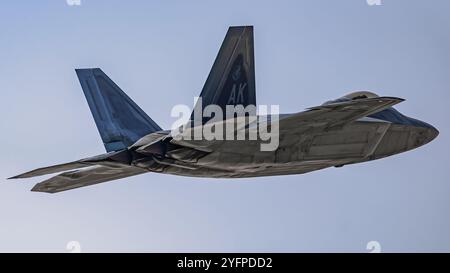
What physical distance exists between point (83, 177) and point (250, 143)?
6.82 meters

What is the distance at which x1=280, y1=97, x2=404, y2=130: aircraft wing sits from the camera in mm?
26516

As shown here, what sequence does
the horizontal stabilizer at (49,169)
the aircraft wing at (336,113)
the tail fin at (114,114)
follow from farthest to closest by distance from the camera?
1. the tail fin at (114,114)
2. the horizontal stabilizer at (49,169)
3. the aircraft wing at (336,113)

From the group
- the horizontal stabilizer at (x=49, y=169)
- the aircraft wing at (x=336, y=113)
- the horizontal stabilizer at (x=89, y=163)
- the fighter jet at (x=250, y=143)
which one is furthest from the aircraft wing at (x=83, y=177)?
the aircraft wing at (x=336, y=113)

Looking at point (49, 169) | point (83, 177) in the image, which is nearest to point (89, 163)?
point (49, 169)

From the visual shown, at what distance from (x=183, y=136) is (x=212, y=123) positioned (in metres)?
0.97

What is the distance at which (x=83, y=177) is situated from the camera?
32.3 m

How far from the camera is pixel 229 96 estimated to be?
29234 millimetres

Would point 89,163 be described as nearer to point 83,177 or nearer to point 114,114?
point 83,177

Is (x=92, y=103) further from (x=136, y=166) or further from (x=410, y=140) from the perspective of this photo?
(x=410, y=140)

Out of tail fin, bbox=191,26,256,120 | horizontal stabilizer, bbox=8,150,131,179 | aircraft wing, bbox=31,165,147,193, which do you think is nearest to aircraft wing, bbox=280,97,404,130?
tail fin, bbox=191,26,256,120

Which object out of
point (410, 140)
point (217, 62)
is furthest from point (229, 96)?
point (410, 140)

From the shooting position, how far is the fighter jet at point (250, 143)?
2816cm

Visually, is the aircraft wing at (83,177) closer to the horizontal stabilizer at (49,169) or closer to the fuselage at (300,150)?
the fuselage at (300,150)

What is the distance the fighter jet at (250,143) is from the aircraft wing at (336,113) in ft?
0.09
